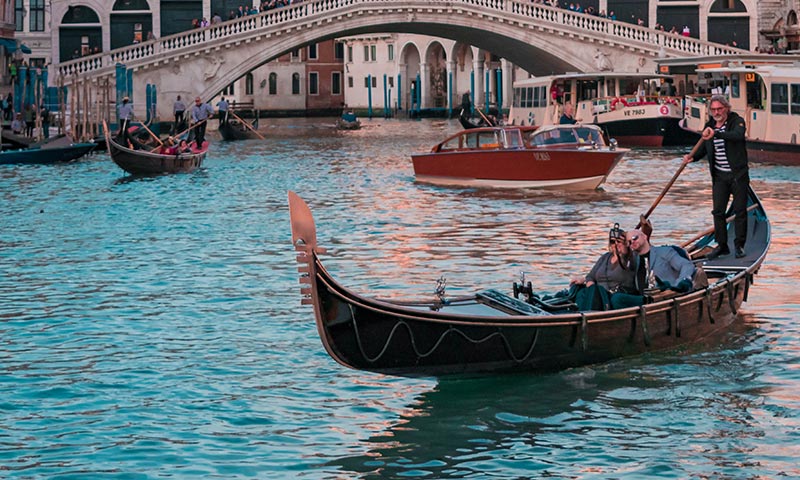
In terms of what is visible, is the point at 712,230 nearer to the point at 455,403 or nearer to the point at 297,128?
the point at 455,403

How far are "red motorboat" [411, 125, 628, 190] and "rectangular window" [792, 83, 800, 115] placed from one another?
5.23 meters

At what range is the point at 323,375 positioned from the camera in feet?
29.7

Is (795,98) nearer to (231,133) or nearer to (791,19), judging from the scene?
(231,133)

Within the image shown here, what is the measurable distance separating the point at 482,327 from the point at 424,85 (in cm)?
5422

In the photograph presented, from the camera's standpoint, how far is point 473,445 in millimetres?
7547

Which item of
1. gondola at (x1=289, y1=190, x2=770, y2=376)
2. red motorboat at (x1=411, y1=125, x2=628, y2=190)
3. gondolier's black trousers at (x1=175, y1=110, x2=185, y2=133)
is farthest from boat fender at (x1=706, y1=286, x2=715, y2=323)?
gondolier's black trousers at (x1=175, y1=110, x2=185, y2=133)

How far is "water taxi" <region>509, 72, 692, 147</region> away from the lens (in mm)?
31594

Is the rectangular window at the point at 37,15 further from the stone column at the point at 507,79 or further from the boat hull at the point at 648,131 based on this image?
the boat hull at the point at 648,131

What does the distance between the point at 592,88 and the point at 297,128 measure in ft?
58.7

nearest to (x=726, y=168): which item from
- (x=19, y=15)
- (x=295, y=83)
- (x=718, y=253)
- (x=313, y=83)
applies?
(x=718, y=253)

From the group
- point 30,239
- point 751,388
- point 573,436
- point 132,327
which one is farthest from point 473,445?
point 30,239

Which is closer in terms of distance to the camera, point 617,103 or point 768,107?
point 768,107

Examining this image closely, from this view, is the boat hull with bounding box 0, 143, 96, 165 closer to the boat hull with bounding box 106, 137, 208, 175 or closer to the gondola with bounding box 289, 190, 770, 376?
the boat hull with bounding box 106, 137, 208, 175

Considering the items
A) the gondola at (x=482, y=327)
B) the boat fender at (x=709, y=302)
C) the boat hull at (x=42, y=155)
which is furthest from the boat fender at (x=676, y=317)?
the boat hull at (x=42, y=155)
